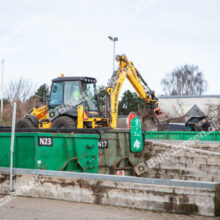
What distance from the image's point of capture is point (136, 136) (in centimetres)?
1096

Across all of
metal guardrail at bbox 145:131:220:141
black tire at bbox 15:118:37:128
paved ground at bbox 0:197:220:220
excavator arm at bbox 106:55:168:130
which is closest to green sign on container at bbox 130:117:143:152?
excavator arm at bbox 106:55:168:130

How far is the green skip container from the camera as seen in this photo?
23.4 feet

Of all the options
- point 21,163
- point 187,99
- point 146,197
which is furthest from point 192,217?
point 187,99

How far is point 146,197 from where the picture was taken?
18.3ft

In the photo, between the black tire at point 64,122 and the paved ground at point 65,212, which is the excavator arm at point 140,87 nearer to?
the black tire at point 64,122

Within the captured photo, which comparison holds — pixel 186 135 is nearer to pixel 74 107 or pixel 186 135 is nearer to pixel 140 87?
pixel 140 87

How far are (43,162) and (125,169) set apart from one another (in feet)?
13.5

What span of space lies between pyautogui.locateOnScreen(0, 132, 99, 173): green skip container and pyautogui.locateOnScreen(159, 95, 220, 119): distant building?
38.0 m

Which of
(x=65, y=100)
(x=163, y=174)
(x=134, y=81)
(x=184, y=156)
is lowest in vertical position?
(x=163, y=174)

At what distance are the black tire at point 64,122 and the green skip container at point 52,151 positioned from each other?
11.3ft

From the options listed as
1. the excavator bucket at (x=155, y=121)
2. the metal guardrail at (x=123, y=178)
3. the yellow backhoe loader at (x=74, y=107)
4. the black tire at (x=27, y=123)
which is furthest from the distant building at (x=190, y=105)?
the metal guardrail at (x=123, y=178)

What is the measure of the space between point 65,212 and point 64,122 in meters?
6.45

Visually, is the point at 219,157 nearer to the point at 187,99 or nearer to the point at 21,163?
the point at 21,163

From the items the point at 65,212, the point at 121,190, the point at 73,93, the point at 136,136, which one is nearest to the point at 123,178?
the point at 121,190
